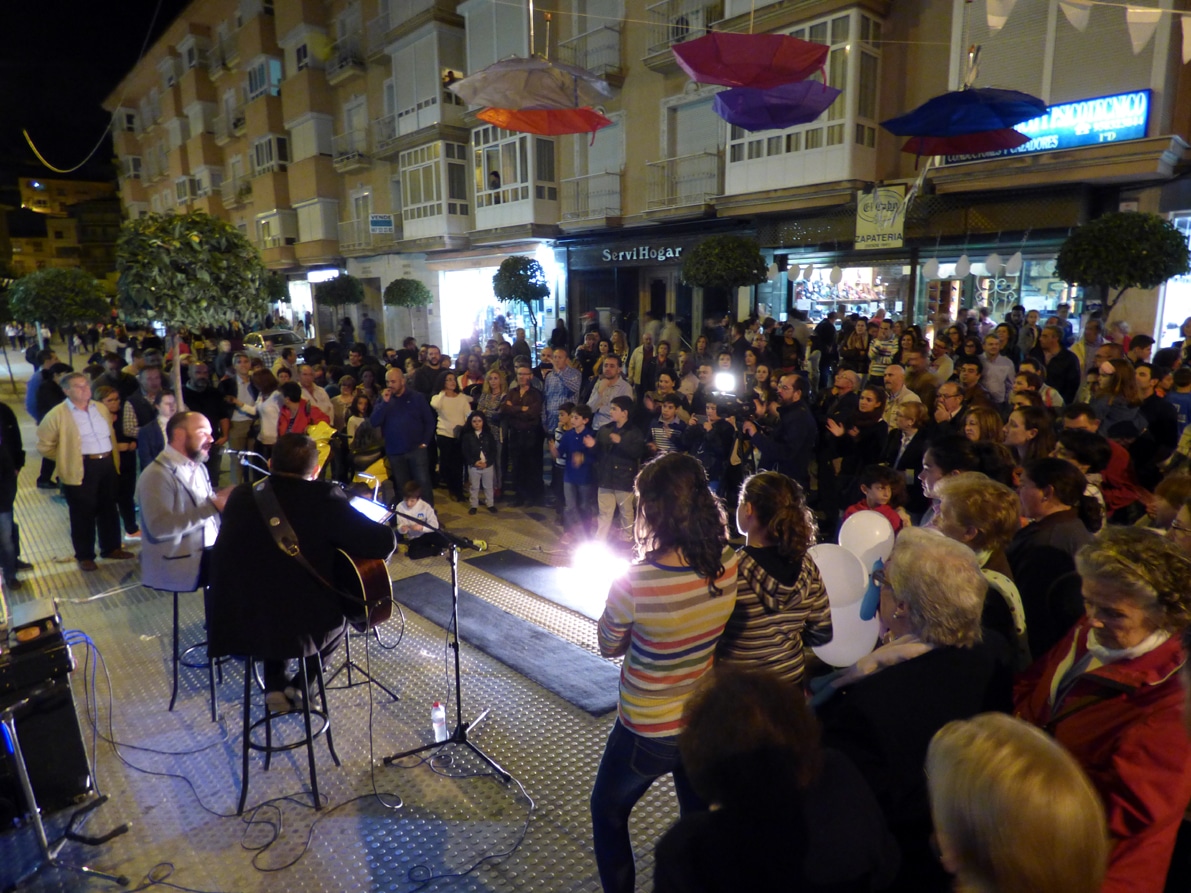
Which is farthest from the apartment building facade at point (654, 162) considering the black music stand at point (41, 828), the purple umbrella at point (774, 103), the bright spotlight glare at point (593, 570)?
the black music stand at point (41, 828)

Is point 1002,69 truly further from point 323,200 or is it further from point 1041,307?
point 323,200

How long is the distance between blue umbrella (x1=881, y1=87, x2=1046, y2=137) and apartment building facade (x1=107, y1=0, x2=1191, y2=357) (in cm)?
294

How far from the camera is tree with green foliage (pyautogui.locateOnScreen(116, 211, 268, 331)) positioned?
229 inches

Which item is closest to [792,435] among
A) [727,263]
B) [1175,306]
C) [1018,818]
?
[1018,818]

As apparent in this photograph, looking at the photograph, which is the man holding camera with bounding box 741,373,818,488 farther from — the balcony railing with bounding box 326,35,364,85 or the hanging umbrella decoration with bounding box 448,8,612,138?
the balcony railing with bounding box 326,35,364,85

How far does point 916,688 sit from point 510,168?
2029cm

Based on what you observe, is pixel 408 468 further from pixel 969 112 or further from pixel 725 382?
pixel 969 112

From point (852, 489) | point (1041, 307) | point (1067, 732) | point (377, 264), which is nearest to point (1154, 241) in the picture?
point (1041, 307)

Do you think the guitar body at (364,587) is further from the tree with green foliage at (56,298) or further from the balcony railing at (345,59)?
the balcony railing at (345,59)

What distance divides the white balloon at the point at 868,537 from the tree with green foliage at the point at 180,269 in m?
5.36

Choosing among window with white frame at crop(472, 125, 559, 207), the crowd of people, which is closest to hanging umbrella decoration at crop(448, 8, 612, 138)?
the crowd of people

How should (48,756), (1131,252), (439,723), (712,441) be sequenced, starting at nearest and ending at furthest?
1. (48,756)
2. (439,723)
3. (712,441)
4. (1131,252)

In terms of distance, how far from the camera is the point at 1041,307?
1250cm

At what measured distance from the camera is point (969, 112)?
279 inches
